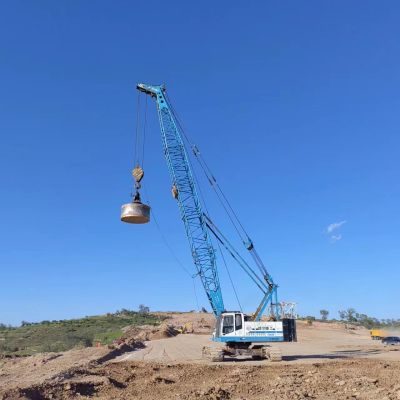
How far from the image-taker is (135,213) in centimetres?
1534

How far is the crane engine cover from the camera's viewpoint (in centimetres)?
1538

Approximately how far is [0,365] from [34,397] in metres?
12.6

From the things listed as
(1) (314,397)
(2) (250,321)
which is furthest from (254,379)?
(2) (250,321)

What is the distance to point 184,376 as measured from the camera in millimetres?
15094

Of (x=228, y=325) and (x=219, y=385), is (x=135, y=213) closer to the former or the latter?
(x=219, y=385)

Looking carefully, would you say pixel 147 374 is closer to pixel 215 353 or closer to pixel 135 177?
pixel 215 353

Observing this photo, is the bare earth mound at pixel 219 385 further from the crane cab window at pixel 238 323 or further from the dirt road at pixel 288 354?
the dirt road at pixel 288 354

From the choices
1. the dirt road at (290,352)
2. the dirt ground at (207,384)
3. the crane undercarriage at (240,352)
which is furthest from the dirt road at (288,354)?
the dirt ground at (207,384)

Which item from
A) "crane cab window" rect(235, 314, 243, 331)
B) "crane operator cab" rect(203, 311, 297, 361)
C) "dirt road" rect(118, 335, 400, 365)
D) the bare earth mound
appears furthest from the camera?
"dirt road" rect(118, 335, 400, 365)

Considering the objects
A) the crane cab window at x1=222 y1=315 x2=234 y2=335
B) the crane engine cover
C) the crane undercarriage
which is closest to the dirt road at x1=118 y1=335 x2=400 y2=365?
the crane undercarriage

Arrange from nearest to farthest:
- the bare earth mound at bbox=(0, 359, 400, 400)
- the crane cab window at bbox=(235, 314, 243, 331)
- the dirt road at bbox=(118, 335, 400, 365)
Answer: the bare earth mound at bbox=(0, 359, 400, 400), the crane cab window at bbox=(235, 314, 243, 331), the dirt road at bbox=(118, 335, 400, 365)

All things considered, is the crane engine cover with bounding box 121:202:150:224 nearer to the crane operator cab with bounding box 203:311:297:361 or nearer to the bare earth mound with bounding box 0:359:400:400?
the bare earth mound with bounding box 0:359:400:400

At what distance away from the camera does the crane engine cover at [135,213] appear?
1538cm

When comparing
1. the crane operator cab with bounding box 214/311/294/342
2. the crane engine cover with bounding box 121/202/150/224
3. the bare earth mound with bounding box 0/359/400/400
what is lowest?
the bare earth mound with bounding box 0/359/400/400
